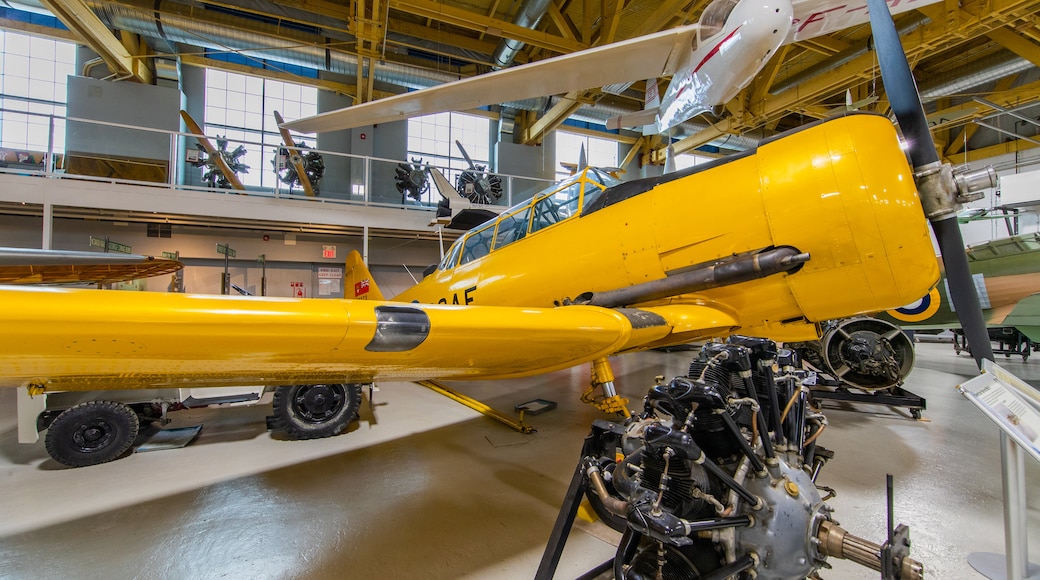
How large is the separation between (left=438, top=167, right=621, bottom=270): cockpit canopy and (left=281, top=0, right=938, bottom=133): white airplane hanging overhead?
2221mm

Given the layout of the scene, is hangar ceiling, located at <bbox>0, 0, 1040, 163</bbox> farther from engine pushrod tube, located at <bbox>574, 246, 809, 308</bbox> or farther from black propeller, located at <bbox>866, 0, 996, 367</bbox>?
engine pushrod tube, located at <bbox>574, 246, 809, 308</bbox>

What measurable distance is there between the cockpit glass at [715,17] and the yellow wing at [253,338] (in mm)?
4331

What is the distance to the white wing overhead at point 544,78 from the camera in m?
4.74

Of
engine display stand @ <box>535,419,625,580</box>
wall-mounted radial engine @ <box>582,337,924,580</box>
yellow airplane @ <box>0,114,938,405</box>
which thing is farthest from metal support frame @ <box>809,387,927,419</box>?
engine display stand @ <box>535,419,625,580</box>

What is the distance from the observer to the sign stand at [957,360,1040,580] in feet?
4.21

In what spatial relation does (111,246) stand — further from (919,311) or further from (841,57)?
(841,57)

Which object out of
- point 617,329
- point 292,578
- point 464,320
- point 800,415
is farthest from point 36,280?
point 800,415

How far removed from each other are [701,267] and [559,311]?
1.04 metres

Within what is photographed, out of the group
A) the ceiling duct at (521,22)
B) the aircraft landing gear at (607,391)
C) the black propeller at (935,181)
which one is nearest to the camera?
the black propeller at (935,181)

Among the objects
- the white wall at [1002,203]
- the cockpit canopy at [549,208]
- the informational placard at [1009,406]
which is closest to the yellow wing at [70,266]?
the cockpit canopy at [549,208]

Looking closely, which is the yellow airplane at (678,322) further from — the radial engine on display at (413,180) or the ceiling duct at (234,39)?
the ceiling duct at (234,39)

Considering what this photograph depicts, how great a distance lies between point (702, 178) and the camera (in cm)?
250

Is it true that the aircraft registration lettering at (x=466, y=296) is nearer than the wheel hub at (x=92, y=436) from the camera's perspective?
No

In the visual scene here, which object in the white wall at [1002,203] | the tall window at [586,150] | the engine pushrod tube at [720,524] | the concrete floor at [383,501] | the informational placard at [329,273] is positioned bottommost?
the concrete floor at [383,501]
